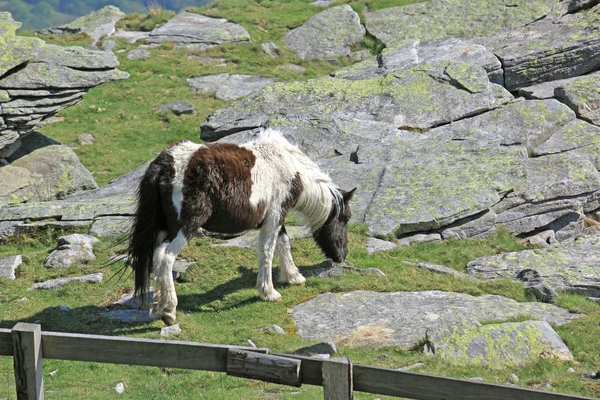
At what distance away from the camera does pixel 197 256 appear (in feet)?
52.8

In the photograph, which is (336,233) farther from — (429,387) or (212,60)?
(212,60)

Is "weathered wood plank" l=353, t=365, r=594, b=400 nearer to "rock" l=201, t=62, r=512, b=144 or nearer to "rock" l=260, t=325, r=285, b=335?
"rock" l=260, t=325, r=285, b=335

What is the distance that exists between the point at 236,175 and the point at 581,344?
21.4ft

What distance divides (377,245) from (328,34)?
20001 millimetres

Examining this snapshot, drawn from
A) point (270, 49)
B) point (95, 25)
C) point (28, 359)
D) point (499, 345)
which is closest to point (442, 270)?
point (499, 345)

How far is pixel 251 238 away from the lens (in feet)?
56.1

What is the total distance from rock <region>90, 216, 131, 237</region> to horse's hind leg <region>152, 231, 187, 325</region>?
5103mm

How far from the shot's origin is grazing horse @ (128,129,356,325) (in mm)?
12516

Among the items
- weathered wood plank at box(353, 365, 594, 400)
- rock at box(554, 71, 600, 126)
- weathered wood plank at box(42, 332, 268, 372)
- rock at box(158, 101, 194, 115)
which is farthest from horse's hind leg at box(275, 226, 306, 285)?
rock at box(158, 101, 194, 115)

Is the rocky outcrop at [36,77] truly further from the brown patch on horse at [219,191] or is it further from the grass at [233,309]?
the brown patch on horse at [219,191]

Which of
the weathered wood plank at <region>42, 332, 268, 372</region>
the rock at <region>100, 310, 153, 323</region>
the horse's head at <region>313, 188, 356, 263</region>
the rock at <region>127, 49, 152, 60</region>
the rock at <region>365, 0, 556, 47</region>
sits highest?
the rock at <region>365, 0, 556, 47</region>

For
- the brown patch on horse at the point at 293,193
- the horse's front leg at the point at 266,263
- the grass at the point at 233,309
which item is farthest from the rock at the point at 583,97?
the horse's front leg at the point at 266,263

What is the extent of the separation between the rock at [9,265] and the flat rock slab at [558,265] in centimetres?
1003

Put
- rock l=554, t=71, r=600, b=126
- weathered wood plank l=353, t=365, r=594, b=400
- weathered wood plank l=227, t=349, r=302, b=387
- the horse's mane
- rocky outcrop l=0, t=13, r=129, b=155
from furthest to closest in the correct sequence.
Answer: rock l=554, t=71, r=600, b=126
rocky outcrop l=0, t=13, r=129, b=155
the horse's mane
weathered wood plank l=227, t=349, r=302, b=387
weathered wood plank l=353, t=365, r=594, b=400
